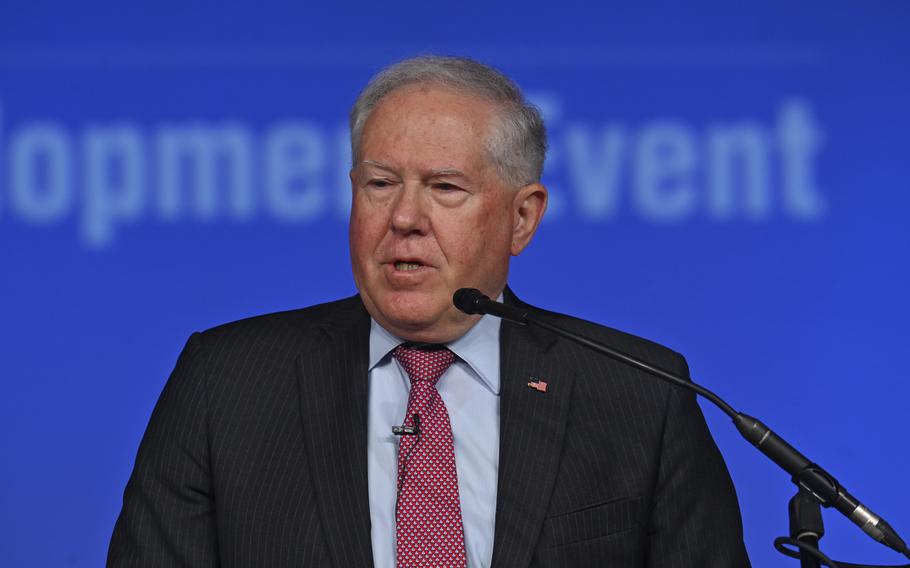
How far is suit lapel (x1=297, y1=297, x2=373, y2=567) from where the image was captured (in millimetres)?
1867

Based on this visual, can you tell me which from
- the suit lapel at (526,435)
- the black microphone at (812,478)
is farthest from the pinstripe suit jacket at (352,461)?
the black microphone at (812,478)

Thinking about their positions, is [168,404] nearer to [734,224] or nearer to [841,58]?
[734,224]

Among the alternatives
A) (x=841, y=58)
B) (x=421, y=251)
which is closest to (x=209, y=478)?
(x=421, y=251)

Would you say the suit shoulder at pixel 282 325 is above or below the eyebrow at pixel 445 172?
below

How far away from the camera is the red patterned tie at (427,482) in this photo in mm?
1880

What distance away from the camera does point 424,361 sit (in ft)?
6.64

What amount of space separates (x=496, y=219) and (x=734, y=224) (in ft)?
3.98

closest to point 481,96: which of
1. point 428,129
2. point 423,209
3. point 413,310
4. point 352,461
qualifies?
point 428,129

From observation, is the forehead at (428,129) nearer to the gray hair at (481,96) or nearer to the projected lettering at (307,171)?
the gray hair at (481,96)

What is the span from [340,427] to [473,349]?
24cm

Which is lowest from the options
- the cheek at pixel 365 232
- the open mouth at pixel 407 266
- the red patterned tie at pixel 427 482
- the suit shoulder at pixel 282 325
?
the red patterned tie at pixel 427 482

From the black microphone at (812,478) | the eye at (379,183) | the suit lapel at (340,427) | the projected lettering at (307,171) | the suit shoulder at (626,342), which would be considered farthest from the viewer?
the projected lettering at (307,171)

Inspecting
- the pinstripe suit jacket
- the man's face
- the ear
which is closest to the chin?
the man's face

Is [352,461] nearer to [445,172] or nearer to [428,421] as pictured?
[428,421]
